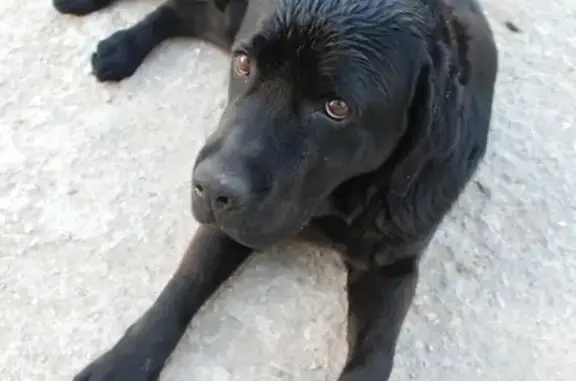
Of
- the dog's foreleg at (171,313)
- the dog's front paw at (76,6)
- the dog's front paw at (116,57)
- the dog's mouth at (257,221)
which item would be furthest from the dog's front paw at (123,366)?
the dog's front paw at (76,6)

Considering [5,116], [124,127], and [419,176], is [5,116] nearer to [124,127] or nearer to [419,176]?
[124,127]

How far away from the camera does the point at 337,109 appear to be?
169 cm

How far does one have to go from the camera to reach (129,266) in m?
2.19

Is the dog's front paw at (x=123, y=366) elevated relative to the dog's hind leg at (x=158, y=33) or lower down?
lower down

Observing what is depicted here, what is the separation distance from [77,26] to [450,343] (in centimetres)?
126

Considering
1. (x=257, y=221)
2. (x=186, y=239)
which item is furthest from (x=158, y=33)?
(x=257, y=221)

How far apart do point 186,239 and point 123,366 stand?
1.25ft

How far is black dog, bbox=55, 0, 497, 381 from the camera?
66.4 inches

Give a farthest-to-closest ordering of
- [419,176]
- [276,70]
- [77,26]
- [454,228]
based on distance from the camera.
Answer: [77,26], [454,228], [419,176], [276,70]

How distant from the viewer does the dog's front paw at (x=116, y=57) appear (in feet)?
8.11

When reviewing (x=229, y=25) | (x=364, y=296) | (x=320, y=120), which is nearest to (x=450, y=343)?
(x=364, y=296)

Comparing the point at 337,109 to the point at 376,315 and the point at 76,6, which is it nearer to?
the point at 376,315

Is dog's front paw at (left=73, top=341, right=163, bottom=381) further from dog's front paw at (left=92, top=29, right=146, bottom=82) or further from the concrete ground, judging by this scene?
dog's front paw at (left=92, top=29, right=146, bottom=82)

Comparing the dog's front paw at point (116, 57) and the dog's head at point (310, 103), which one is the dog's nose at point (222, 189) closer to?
the dog's head at point (310, 103)
